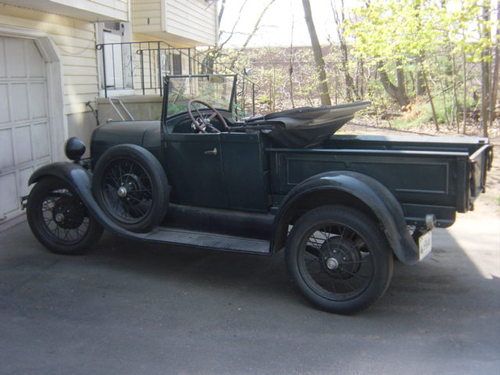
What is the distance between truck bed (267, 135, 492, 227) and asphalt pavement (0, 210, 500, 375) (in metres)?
0.81

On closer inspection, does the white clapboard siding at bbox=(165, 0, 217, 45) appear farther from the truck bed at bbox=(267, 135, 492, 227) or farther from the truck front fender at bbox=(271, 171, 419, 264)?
the truck front fender at bbox=(271, 171, 419, 264)

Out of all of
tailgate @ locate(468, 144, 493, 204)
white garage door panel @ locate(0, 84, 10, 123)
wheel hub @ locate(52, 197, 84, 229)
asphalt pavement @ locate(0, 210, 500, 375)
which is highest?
white garage door panel @ locate(0, 84, 10, 123)

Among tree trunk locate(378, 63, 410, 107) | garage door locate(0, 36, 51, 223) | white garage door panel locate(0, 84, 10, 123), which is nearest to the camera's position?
white garage door panel locate(0, 84, 10, 123)

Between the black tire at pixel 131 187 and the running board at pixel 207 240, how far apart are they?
130 mm

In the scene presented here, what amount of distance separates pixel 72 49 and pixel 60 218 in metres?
4.22

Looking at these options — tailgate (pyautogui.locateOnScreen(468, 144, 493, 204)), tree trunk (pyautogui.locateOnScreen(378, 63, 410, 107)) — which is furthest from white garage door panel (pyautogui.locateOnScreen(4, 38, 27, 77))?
tree trunk (pyautogui.locateOnScreen(378, 63, 410, 107))

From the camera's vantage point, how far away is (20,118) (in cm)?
759

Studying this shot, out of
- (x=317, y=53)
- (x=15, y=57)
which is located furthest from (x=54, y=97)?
(x=317, y=53)

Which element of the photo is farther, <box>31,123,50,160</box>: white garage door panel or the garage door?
<box>31,123,50,160</box>: white garage door panel

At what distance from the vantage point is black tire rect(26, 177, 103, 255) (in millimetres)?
5785

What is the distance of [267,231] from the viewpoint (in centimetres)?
492

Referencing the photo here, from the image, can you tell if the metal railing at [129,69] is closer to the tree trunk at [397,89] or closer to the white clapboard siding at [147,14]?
the white clapboard siding at [147,14]

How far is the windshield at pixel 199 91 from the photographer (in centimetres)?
561

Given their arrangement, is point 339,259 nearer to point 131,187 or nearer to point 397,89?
point 131,187
